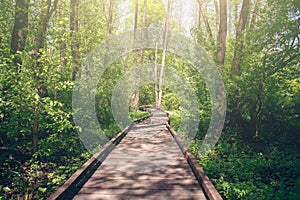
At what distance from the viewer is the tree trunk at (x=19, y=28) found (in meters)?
8.12

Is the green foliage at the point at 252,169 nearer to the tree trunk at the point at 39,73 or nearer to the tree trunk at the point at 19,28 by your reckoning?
the tree trunk at the point at 39,73

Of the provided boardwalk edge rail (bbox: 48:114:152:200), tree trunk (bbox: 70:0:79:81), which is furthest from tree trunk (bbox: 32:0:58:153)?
tree trunk (bbox: 70:0:79:81)

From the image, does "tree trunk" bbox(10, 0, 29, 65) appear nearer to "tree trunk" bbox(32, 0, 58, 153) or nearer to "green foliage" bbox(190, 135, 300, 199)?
"tree trunk" bbox(32, 0, 58, 153)

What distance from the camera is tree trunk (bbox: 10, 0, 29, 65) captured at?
8117mm

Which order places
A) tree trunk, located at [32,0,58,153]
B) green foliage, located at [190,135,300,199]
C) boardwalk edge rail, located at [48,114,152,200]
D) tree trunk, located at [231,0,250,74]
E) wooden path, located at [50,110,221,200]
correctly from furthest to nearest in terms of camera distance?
tree trunk, located at [231,0,250,74]
tree trunk, located at [32,0,58,153]
green foliage, located at [190,135,300,199]
wooden path, located at [50,110,221,200]
boardwalk edge rail, located at [48,114,152,200]

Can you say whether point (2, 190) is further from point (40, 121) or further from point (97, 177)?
point (97, 177)

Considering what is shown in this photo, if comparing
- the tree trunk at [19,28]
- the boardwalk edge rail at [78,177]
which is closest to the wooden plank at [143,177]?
the boardwalk edge rail at [78,177]

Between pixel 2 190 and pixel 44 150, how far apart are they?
1.35m

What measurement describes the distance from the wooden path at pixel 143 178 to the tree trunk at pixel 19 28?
418 cm

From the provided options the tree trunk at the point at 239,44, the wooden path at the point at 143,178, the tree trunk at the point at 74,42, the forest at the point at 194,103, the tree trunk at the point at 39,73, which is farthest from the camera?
the tree trunk at the point at 74,42

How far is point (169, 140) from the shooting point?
33.3 feet

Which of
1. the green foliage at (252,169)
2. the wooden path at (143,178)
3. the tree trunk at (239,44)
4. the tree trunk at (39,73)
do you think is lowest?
the green foliage at (252,169)

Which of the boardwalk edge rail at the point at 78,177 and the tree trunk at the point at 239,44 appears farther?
the tree trunk at the point at 239,44

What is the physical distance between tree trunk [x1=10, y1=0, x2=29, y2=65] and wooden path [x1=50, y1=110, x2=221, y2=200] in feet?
13.7
